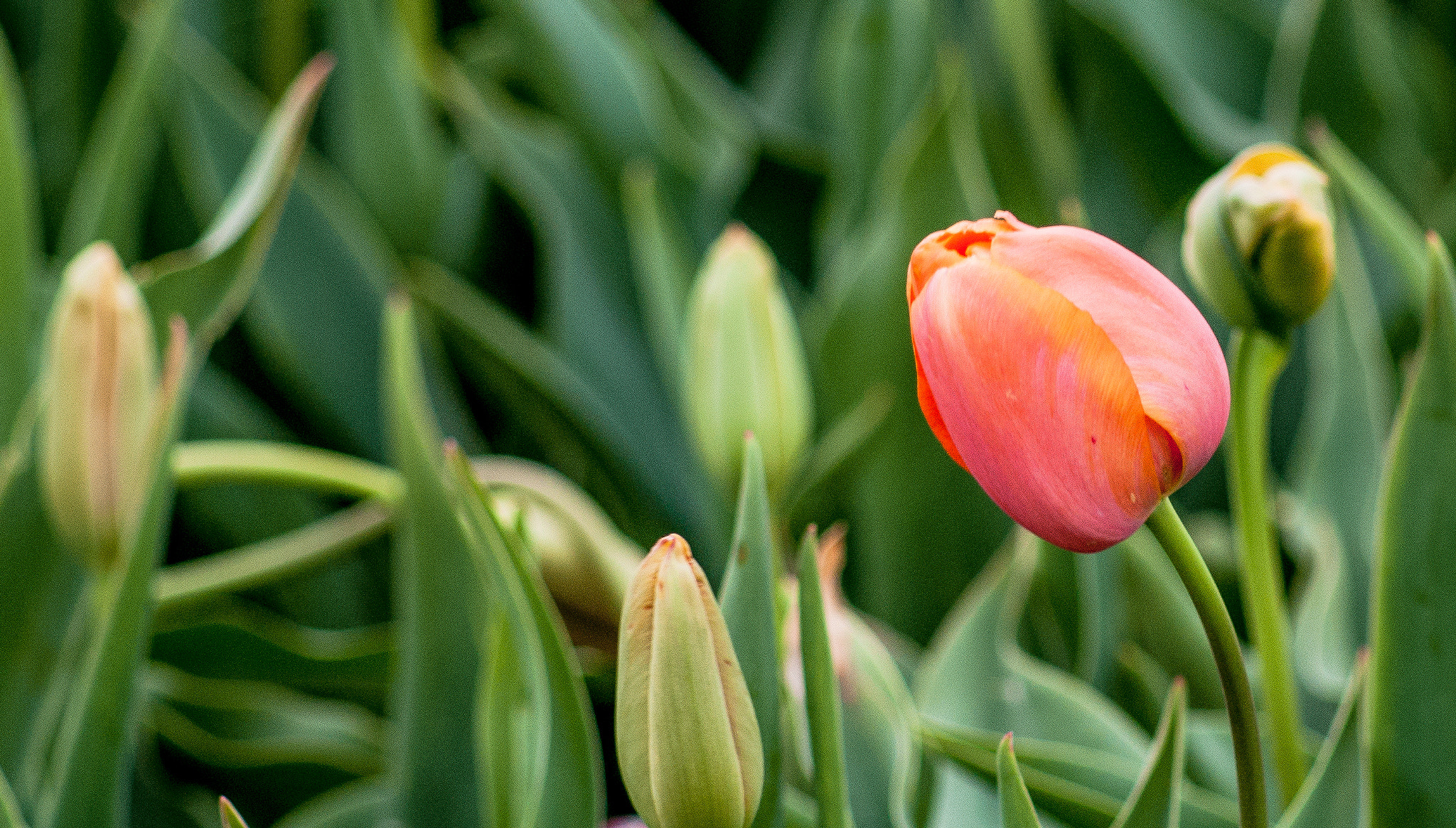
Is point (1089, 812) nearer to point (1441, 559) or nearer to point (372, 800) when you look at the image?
point (1441, 559)

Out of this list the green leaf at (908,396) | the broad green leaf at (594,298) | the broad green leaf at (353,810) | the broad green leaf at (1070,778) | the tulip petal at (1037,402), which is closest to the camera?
the tulip petal at (1037,402)

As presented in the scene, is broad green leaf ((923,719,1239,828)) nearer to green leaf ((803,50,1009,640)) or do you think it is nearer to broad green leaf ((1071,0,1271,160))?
green leaf ((803,50,1009,640))

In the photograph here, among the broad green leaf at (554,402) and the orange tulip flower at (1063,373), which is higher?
the orange tulip flower at (1063,373)

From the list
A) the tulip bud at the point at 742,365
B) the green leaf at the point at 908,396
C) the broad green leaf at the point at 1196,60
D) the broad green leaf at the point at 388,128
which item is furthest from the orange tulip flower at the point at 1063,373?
the broad green leaf at the point at 388,128

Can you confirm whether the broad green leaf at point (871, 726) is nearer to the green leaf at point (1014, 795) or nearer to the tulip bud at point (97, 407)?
the green leaf at point (1014, 795)

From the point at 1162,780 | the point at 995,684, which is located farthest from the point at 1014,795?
the point at 995,684

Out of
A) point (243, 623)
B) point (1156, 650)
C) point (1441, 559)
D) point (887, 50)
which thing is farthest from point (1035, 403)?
point (887, 50)
